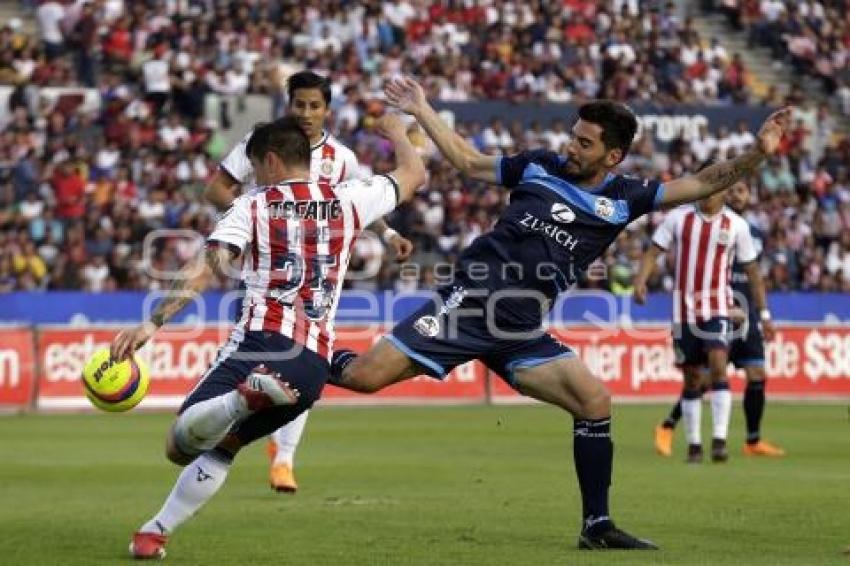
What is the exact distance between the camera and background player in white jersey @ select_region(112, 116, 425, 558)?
9594 mm

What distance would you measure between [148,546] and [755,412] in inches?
403

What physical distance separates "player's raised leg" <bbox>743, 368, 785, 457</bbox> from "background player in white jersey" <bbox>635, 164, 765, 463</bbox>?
687 millimetres

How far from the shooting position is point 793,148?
37.2m

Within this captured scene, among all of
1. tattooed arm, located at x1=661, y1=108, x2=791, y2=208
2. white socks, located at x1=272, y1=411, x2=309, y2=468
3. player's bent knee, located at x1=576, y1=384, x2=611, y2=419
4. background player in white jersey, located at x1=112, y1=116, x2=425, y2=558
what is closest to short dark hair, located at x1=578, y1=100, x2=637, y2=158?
tattooed arm, located at x1=661, y1=108, x2=791, y2=208

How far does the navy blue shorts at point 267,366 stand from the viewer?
31.6 feet

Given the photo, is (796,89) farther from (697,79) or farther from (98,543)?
(98,543)

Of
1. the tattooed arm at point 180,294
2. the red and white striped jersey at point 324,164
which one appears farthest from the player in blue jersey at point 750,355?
the tattooed arm at point 180,294

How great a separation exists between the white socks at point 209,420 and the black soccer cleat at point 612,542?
223 cm

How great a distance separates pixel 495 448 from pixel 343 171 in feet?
20.7

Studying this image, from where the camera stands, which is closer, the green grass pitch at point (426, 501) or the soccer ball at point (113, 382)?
the soccer ball at point (113, 382)

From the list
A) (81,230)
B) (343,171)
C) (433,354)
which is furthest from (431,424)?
(433,354)

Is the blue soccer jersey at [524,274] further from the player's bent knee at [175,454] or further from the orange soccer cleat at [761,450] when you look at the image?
the orange soccer cleat at [761,450]

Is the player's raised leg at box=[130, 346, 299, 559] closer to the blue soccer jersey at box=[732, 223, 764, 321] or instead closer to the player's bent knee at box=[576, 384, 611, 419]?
the player's bent knee at box=[576, 384, 611, 419]

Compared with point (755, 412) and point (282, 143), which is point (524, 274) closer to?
point (282, 143)
